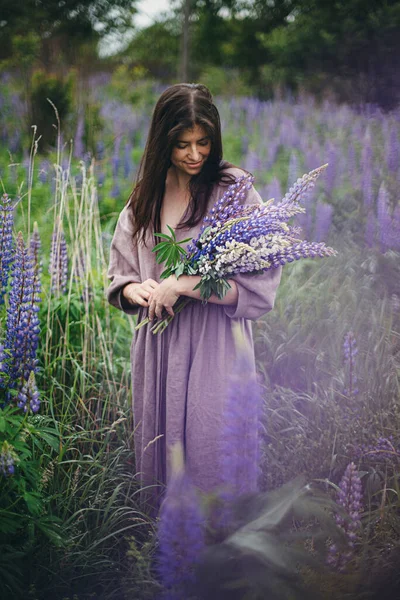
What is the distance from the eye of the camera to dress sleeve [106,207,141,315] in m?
1.84

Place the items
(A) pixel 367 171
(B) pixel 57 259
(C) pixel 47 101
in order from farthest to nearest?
(C) pixel 47 101, (A) pixel 367 171, (B) pixel 57 259

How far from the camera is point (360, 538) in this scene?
167cm

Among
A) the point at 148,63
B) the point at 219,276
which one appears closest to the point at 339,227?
the point at 219,276

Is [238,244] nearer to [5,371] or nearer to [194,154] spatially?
[194,154]

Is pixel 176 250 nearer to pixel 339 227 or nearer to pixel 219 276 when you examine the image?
pixel 219 276

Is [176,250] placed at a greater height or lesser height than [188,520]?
greater

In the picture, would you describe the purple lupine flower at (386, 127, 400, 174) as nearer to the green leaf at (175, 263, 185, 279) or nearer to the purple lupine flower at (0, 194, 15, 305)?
the green leaf at (175, 263, 185, 279)

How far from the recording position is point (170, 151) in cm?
172

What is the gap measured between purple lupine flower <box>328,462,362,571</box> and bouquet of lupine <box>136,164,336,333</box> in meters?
0.64

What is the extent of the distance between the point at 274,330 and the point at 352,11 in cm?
191

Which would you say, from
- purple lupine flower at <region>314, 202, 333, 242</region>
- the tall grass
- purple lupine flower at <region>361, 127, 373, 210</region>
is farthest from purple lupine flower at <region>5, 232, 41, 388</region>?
purple lupine flower at <region>361, 127, 373, 210</region>

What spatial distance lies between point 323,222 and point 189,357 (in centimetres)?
154

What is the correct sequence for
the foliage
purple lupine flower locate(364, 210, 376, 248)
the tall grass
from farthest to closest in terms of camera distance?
1. the foliage
2. purple lupine flower locate(364, 210, 376, 248)
3. the tall grass

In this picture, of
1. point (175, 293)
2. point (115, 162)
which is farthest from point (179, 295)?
point (115, 162)
